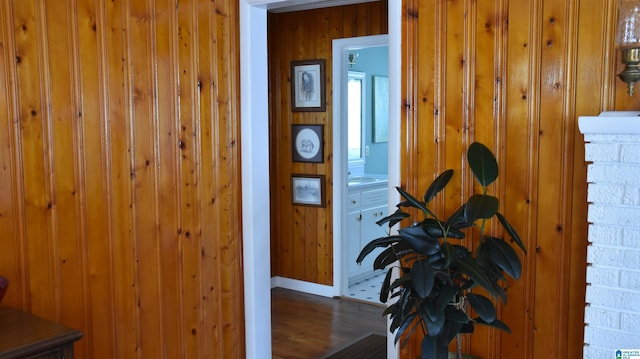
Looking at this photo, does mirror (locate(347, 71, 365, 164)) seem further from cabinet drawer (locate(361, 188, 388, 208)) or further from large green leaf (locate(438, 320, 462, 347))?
large green leaf (locate(438, 320, 462, 347))

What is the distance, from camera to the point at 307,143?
5.16 meters

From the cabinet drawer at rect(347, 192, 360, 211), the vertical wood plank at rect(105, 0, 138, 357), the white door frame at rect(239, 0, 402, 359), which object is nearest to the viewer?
the vertical wood plank at rect(105, 0, 138, 357)

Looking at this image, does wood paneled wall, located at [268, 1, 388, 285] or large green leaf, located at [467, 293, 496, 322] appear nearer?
large green leaf, located at [467, 293, 496, 322]

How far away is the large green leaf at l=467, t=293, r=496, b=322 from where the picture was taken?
2148 millimetres

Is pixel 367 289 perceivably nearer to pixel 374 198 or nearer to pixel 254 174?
pixel 374 198

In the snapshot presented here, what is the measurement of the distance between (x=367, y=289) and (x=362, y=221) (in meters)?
0.61

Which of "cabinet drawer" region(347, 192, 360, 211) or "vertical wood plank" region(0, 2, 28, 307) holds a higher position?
"vertical wood plank" region(0, 2, 28, 307)

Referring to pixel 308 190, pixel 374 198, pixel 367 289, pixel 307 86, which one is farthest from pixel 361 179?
pixel 307 86

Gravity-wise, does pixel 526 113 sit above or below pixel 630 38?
below

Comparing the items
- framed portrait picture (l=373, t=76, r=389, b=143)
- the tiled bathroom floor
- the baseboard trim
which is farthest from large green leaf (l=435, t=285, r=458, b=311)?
framed portrait picture (l=373, t=76, r=389, b=143)

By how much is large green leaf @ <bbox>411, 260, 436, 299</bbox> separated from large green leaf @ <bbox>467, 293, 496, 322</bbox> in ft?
0.67

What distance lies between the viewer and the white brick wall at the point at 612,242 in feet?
6.79

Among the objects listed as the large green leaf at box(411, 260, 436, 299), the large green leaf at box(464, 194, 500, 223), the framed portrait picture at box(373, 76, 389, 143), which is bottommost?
the large green leaf at box(411, 260, 436, 299)

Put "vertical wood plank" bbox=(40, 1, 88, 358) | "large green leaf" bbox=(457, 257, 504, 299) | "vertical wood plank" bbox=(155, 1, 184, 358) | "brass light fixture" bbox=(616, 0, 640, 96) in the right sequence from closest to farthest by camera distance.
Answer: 1. "large green leaf" bbox=(457, 257, 504, 299)
2. "brass light fixture" bbox=(616, 0, 640, 96)
3. "vertical wood plank" bbox=(40, 1, 88, 358)
4. "vertical wood plank" bbox=(155, 1, 184, 358)
